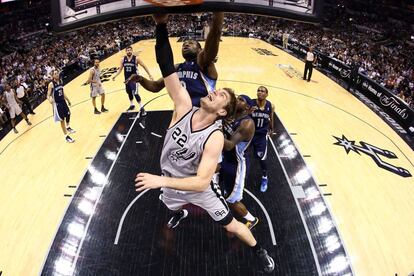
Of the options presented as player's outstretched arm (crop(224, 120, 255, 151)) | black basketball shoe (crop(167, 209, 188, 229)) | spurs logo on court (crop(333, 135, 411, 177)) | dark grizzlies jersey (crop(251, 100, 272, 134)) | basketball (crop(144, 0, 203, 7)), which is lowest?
spurs logo on court (crop(333, 135, 411, 177))

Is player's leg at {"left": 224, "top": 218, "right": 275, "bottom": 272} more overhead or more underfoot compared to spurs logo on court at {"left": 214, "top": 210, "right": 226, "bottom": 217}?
more underfoot

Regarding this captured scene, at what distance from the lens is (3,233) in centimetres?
563

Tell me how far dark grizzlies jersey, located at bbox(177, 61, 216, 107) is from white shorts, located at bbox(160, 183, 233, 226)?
4.03ft

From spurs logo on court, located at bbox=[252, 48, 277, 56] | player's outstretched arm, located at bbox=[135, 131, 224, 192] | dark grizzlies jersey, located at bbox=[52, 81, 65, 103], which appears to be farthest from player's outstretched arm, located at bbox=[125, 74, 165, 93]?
spurs logo on court, located at bbox=[252, 48, 277, 56]

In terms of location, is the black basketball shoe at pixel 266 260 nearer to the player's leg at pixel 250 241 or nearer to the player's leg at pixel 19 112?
the player's leg at pixel 250 241

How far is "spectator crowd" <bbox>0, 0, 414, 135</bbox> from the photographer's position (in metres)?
14.6

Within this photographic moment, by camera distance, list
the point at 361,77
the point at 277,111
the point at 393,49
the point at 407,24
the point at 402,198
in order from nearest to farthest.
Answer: the point at 402,198 → the point at 277,111 → the point at 361,77 → the point at 393,49 → the point at 407,24

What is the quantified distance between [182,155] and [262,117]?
2773mm

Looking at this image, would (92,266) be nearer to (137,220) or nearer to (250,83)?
(137,220)

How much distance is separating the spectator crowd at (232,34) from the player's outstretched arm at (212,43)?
25.8ft

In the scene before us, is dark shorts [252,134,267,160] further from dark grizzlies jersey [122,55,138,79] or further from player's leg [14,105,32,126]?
player's leg [14,105,32,126]

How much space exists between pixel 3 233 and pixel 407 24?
26312 millimetres

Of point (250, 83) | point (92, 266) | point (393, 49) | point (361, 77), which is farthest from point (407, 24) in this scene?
point (92, 266)

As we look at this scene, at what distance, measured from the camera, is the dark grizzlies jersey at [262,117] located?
5941mm
